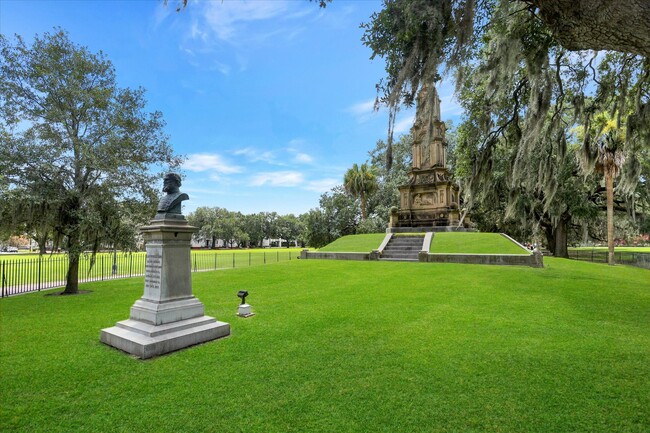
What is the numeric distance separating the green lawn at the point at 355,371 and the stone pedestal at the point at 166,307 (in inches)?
8.8

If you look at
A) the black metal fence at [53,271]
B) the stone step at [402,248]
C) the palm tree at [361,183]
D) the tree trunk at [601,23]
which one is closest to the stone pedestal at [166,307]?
the tree trunk at [601,23]

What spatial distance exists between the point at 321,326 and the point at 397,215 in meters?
18.4

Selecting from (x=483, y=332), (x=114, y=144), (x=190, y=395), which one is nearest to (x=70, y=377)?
(x=190, y=395)

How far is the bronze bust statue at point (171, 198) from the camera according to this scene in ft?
18.8

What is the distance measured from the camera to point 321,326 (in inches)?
226

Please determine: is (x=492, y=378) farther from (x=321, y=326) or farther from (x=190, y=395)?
(x=190, y=395)

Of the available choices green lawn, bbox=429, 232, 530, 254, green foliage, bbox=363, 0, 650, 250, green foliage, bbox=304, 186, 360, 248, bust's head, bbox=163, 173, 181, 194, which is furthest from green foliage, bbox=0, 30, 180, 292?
green foliage, bbox=304, 186, 360, 248

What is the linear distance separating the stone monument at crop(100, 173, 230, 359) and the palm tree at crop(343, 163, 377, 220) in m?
32.3

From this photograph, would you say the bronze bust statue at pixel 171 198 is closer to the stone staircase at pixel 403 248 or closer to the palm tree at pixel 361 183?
the stone staircase at pixel 403 248

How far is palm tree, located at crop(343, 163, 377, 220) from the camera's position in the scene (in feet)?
124

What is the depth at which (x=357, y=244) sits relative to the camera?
66.6ft

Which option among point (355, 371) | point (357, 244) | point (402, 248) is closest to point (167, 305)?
point (355, 371)

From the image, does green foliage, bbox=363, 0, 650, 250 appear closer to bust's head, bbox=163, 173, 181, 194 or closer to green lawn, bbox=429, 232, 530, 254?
green lawn, bbox=429, 232, 530, 254

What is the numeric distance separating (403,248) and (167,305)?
14.9m
